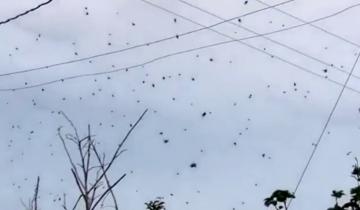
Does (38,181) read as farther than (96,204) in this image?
Yes

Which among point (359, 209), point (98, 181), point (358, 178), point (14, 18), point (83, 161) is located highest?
point (14, 18)

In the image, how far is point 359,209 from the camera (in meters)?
8.42

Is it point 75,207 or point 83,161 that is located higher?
point 83,161

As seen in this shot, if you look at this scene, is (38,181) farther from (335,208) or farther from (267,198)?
(335,208)

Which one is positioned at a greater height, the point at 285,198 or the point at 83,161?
the point at 83,161

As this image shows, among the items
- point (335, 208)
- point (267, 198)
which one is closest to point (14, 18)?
point (267, 198)

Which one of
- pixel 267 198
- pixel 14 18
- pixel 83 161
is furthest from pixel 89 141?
pixel 267 198

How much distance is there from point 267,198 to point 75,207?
284 centimetres

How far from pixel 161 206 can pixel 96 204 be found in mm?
2028

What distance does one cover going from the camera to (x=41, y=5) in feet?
31.9

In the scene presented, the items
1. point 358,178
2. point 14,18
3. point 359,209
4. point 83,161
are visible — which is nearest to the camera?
point 359,209

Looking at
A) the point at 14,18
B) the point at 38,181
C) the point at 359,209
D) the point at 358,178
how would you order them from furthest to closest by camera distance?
the point at 38,181
the point at 14,18
the point at 358,178
the point at 359,209

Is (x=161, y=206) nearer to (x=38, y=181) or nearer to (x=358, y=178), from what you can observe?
(x=38, y=181)

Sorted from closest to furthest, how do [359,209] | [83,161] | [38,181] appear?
[359,209]
[83,161]
[38,181]
